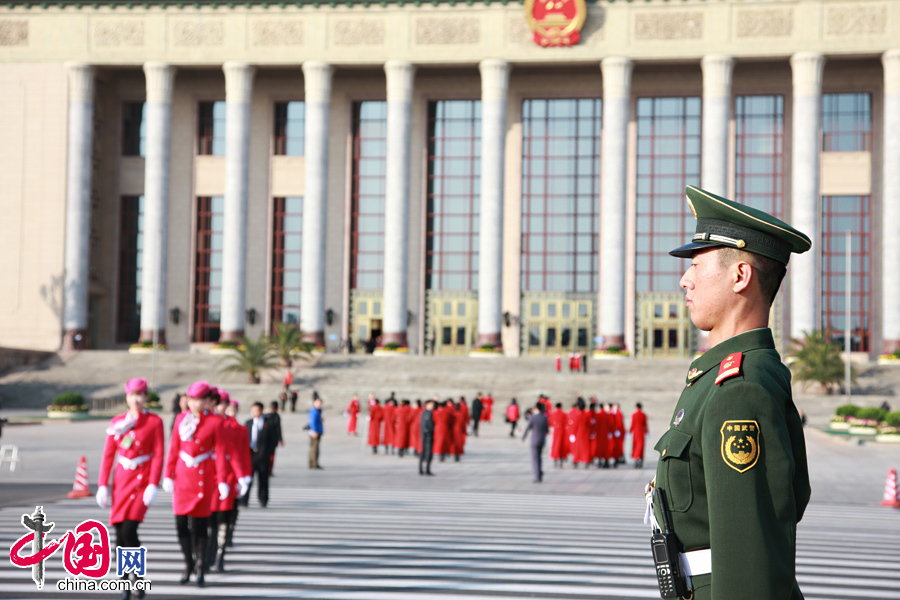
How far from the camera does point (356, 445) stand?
31.6 meters

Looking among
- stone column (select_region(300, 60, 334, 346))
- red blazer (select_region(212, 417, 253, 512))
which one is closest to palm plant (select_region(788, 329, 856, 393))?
stone column (select_region(300, 60, 334, 346))

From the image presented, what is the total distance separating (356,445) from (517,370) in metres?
19.6

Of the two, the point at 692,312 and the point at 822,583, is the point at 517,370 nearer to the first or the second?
the point at 822,583

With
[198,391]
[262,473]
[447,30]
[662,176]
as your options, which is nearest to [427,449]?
[262,473]

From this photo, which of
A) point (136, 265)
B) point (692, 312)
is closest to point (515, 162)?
point (136, 265)

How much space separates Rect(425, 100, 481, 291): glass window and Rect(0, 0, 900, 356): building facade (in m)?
0.13

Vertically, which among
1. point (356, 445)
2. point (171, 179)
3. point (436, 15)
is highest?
point (436, 15)

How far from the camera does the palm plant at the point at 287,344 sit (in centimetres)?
4991

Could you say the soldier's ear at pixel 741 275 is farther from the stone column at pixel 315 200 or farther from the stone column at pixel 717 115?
the stone column at pixel 315 200

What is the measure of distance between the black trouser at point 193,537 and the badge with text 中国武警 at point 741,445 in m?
7.95

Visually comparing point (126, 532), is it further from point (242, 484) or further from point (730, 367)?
point (730, 367)

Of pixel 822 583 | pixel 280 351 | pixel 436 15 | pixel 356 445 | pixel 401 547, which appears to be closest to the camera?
pixel 822 583

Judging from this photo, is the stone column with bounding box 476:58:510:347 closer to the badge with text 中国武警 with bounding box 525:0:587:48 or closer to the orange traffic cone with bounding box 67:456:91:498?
the badge with text 中国武警 with bounding box 525:0:587:48

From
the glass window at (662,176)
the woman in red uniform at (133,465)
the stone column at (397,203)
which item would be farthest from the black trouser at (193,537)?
the glass window at (662,176)
